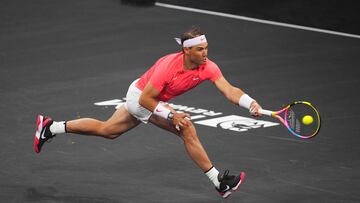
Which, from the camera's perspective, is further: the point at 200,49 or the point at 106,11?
the point at 106,11

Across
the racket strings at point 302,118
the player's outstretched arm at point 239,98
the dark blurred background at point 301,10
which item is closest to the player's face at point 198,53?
the player's outstretched arm at point 239,98

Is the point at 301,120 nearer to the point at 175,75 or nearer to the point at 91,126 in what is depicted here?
the point at 175,75

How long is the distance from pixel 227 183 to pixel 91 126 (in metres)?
1.83

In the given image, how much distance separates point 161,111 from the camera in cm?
1111

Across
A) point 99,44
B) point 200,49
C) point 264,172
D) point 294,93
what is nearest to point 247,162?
point 264,172

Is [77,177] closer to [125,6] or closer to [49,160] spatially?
[49,160]

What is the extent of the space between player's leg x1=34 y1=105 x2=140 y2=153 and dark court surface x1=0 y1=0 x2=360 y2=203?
0.32 metres

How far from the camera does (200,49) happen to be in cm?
1120

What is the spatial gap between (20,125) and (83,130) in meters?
2.06

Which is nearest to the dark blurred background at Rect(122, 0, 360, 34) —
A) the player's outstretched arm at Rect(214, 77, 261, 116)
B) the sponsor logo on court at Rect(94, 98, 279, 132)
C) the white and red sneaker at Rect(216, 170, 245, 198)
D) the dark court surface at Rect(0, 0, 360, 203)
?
the dark court surface at Rect(0, 0, 360, 203)

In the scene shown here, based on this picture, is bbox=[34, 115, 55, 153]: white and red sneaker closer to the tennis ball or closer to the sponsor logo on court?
the sponsor logo on court

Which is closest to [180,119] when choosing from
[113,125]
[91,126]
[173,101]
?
[113,125]

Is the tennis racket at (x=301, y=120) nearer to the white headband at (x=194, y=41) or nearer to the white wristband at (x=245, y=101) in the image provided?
the white wristband at (x=245, y=101)

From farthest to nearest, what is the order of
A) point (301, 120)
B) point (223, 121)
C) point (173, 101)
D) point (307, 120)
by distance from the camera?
point (173, 101) → point (223, 121) → point (301, 120) → point (307, 120)
